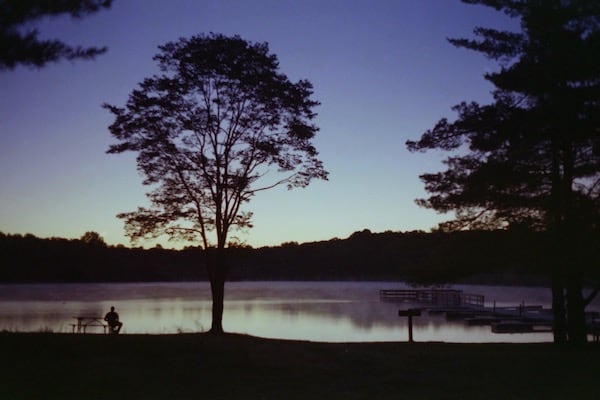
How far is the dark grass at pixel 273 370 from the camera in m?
11.0

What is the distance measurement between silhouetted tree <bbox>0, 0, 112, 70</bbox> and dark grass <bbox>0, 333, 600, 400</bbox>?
243 inches

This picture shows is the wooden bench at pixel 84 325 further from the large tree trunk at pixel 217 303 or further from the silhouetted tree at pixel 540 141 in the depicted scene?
the silhouetted tree at pixel 540 141

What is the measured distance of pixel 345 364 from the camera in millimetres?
14492

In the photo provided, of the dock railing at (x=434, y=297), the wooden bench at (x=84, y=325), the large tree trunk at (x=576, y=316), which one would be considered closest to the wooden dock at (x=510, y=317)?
the dock railing at (x=434, y=297)

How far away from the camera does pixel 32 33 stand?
11883 millimetres

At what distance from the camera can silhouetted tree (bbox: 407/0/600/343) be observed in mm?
16859

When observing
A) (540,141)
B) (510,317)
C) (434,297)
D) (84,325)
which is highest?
(540,141)

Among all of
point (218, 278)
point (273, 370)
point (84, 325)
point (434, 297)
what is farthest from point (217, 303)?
point (434, 297)

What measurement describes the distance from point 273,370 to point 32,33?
8.74m

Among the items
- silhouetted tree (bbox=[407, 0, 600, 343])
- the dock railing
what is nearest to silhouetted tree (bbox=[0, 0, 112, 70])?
silhouetted tree (bbox=[407, 0, 600, 343])

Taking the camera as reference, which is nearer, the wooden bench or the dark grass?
the dark grass

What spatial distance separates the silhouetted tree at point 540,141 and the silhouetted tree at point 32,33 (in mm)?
10889

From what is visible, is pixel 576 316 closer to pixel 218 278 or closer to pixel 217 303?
pixel 217 303

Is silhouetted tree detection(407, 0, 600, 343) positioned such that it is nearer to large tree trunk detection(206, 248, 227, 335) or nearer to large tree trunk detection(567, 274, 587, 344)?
large tree trunk detection(567, 274, 587, 344)
